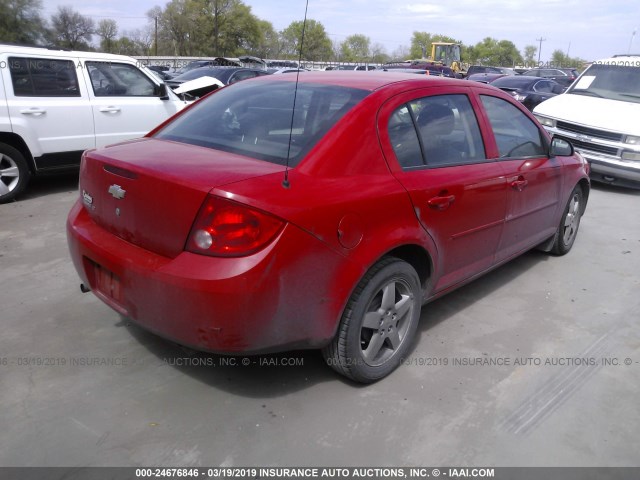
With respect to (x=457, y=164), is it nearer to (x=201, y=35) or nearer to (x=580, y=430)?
(x=580, y=430)

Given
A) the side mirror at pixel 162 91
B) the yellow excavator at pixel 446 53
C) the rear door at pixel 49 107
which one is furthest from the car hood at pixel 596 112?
the yellow excavator at pixel 446 53

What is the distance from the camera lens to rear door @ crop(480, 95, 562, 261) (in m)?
3.89

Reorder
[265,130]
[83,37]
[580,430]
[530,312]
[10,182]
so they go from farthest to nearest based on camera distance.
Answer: [83,37] → [10,182] → [530,312] → [265,130] → [580,430]

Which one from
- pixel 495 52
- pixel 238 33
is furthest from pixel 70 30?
pixel 495 52

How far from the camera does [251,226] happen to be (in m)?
2.38

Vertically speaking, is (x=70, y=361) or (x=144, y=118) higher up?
(x=144, y=118)

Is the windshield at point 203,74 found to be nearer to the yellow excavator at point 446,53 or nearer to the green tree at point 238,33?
the yellow excavator at point 446,53

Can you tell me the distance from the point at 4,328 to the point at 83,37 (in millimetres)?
65758

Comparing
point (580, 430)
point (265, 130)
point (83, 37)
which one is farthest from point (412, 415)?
point (83, 37)

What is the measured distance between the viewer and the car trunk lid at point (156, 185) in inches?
97.8

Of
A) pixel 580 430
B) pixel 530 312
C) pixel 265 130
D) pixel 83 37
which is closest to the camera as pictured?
pixel 580 430

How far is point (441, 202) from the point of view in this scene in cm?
319

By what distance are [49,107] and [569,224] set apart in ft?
19.1

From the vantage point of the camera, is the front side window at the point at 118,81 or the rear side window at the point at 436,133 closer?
the rear side window at the point at 436,133
